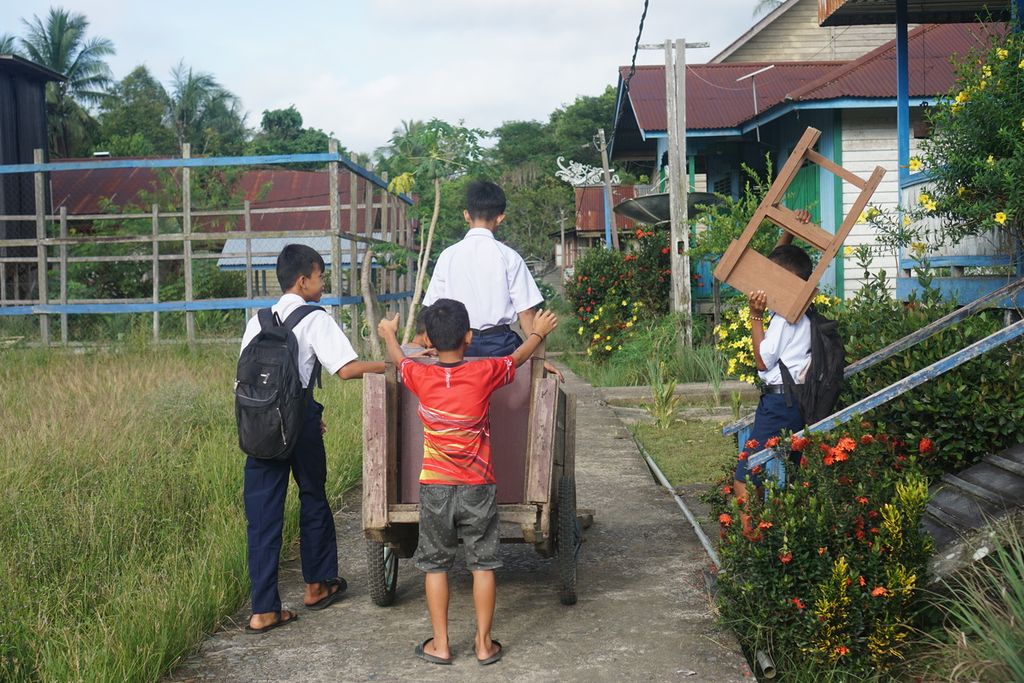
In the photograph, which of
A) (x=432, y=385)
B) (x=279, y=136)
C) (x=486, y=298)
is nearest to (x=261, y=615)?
(x=432, y=385)

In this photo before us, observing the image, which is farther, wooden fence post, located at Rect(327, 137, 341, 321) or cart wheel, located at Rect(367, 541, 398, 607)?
wooden fence post, located at Rect(327, 137, 341, 321)

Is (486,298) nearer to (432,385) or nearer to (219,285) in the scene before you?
(432,385)

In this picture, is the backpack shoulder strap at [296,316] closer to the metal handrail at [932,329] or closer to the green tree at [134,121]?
the metal handrail at [932,329]

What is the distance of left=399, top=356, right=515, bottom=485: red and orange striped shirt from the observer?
4.04m

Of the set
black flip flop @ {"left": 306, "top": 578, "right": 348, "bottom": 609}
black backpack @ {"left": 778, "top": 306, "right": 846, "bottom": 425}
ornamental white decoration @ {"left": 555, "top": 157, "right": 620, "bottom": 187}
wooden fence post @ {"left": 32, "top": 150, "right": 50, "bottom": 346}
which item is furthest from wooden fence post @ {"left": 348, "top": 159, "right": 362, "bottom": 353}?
ornamental white decoration @ {"left": 555, "top": 157, "right": 620, "bottom": 187}

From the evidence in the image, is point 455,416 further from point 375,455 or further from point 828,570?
point 828,570

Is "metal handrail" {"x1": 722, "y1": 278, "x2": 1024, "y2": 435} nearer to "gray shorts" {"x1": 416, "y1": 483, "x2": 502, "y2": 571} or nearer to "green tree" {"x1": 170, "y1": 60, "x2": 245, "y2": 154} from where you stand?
"gray shorts" {"x1": 416, "y1": 483, "x2": 502, "y2": 571}

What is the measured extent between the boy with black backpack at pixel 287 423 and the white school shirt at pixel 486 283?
539 mm

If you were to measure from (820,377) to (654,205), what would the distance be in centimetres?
1209

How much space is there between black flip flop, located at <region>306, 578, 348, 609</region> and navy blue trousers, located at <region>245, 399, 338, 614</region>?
74 mm

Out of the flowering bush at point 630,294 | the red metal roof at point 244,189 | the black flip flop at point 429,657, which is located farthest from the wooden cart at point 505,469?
the red metal roof at point 244,189

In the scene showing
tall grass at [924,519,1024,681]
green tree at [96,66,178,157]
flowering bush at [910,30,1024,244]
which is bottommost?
tall grass at [924,519,1024,681]

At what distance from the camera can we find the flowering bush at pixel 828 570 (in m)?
3.79

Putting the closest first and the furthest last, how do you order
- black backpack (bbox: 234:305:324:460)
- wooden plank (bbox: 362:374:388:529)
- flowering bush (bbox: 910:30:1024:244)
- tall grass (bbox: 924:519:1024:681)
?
tall grass (bbox: 924:519:1024:681), wooden plank (bbox: 362:374:388:529), black backpack (bbox: 234:305:324:460), flowering bush (bbox: 910:30:1024:244)
